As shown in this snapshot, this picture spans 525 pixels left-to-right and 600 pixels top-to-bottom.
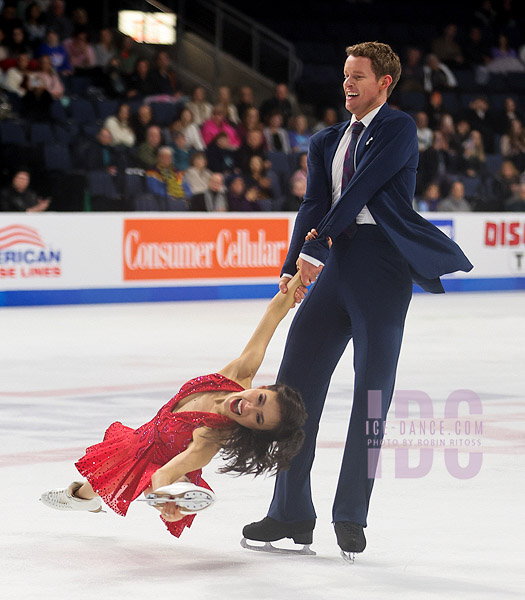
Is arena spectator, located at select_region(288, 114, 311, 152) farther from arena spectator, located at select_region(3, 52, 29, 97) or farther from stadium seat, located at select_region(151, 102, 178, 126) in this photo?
arena spectator, located at select_region(3, 52, 29, 97)

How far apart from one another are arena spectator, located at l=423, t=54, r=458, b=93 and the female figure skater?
1696 centimetres

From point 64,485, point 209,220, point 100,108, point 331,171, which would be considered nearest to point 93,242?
point 209,220

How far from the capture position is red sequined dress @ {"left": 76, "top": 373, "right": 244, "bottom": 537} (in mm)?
4211

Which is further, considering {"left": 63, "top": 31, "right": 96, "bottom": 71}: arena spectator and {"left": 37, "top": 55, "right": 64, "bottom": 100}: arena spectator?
{"left": 63, "top": 31, "right": 96, "bottom": 71}: arena spectator

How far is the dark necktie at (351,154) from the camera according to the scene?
4.30 meters

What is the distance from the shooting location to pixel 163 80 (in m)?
17.6

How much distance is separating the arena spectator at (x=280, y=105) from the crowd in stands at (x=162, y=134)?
0.03 metres

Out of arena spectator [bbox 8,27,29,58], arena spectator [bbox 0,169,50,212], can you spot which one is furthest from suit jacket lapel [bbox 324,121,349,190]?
arena spectator [bbox 8,27,29,58]

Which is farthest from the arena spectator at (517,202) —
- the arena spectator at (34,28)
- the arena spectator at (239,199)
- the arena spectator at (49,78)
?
the arena spectator at (34,28)

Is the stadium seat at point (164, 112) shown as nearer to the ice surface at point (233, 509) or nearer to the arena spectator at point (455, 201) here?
the arena spectator at point (455, 201)

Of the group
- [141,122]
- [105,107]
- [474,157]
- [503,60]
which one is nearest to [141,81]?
[105,107]

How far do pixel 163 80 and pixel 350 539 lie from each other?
1403 centimetres

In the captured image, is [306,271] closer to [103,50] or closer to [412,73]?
[103,50]

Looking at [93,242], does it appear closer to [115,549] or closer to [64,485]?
[64,485]
